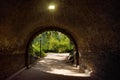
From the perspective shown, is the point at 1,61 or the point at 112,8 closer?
the point at 112,8

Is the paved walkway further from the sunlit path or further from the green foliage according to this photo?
the green foliage

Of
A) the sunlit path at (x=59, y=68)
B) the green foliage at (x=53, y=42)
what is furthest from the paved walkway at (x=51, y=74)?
the green foliage at (x=53, y=42)

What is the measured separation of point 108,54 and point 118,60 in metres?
1.17

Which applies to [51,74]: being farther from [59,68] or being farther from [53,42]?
[53,42]

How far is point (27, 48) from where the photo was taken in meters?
15.2

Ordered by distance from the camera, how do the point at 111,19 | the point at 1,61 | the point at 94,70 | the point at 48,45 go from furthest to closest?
the point at 48,45, the point at 94,70, the point at 1,61, the point at 111,19

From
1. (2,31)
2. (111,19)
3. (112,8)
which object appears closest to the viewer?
(112,8)

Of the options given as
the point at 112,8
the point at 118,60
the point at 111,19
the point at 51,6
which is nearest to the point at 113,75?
the point at 118,60

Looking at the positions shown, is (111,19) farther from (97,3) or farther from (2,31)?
(2,31)

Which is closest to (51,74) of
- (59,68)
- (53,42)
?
(59,68)

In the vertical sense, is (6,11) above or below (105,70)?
above

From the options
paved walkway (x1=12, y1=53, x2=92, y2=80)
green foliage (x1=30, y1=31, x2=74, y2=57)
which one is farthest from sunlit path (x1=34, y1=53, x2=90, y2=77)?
green foliage (x1=30, y1=31, x2=74, y2=57)

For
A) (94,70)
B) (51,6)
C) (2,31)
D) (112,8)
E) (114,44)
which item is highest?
(51,6)

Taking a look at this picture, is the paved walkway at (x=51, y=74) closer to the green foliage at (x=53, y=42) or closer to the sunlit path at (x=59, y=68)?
the sunlit path at (x=59, y=68)
